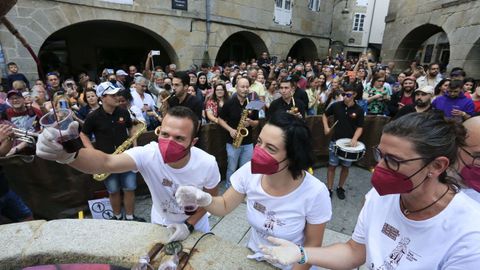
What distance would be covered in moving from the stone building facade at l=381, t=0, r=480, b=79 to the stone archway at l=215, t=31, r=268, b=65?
26.0 feet

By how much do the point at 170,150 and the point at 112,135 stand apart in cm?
225

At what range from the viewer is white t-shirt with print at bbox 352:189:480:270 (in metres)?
1.31

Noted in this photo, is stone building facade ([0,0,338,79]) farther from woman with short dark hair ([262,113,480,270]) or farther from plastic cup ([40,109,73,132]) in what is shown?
woman with short dark hair ([262,113,480,270])

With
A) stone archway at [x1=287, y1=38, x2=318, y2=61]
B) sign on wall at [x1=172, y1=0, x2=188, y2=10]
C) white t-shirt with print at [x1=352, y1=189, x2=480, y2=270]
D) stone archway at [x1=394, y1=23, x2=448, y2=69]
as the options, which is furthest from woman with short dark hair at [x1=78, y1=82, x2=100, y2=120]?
stone archway at [x1=287, y1=38, x2=318, y2=61]

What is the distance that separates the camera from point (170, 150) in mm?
2227

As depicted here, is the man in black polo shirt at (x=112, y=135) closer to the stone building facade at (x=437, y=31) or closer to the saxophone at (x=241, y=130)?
the saxophone at (x=241, y=130)

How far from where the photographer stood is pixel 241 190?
2279 mm

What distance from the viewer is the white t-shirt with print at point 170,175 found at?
2420 mm

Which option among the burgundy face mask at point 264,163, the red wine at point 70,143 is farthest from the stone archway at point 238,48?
the red wine at point 70,143

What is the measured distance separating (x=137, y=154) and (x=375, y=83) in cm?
647

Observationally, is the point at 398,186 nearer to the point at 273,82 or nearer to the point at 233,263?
the point at 233,263

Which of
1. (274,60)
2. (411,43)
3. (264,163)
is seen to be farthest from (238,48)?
(264,163)

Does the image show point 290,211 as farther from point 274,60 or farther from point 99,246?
point 274,60

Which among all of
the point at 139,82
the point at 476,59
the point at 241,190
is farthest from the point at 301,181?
the point at 476,59
